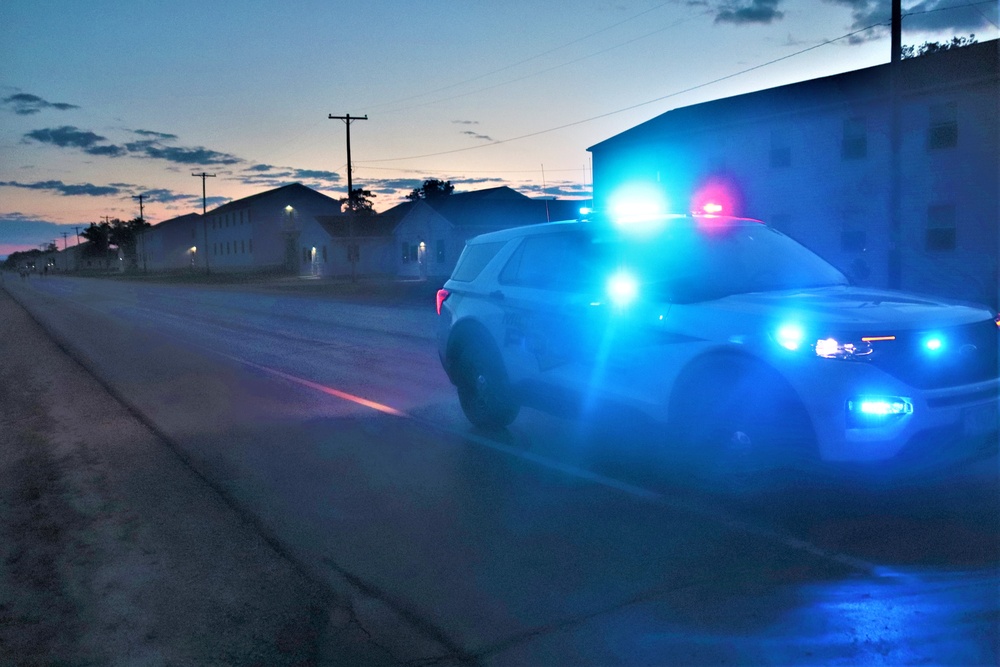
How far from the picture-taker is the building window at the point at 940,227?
90.2 feet

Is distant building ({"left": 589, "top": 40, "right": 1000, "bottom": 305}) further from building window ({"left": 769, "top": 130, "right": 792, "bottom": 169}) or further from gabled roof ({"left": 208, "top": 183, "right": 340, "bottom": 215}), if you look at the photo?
gabled roof ({"left": 208, "top": 183, "right": 340, "bottom": 215})

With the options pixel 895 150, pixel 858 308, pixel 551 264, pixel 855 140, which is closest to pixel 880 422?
pixel 858 308

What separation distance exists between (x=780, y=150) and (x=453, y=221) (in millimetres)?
27915

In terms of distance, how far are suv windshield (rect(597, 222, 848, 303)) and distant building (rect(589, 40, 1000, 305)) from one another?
1997 centimetres

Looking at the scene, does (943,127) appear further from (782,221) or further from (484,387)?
(484,387)

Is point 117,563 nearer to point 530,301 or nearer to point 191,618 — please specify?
point 191,618

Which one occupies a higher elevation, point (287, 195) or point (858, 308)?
point (287, 195)

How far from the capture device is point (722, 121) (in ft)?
109

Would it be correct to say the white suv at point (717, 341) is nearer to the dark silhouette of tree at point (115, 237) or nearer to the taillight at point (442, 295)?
the taillight at point (442, 295)

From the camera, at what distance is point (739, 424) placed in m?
5.32

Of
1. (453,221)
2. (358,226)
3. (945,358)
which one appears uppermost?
(358,226)

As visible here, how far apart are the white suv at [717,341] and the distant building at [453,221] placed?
4771 cm

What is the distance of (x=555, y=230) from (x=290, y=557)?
3.48 metres

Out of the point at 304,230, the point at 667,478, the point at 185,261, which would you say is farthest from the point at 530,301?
the point at 185,261
